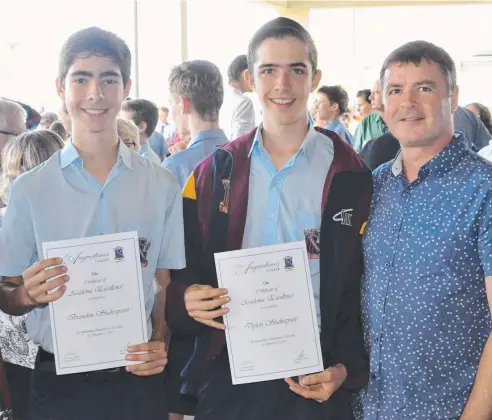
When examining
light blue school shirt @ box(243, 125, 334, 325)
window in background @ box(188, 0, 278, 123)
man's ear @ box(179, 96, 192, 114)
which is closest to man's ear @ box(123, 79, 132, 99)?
light blue school shirt @ box(243, 125, 334, 325)

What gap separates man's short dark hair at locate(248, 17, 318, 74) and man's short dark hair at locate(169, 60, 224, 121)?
128cm

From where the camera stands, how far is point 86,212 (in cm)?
188

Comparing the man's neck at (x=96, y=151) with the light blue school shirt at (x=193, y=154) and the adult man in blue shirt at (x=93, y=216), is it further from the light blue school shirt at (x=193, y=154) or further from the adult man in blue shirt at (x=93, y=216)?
the light blue school shirt at (x=193, y=154)

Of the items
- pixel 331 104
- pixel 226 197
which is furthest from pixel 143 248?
pixel 331 104

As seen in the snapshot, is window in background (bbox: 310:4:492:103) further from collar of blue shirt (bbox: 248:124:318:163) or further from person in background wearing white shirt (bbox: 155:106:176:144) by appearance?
collar of blue shirt (bbox: 248:124:318:163)

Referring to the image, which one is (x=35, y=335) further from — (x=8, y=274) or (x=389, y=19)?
(x=389, y=19)

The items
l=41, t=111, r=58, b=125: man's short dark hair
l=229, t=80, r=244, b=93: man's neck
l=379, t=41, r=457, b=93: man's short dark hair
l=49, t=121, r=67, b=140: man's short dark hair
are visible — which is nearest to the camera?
l=379, t=41, r=457, b=93: man's short dark hair

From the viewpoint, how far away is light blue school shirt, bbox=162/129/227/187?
3.11m

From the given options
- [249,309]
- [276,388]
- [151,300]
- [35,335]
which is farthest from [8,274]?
[276,388]

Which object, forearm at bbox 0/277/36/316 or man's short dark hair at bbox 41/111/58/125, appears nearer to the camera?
forearm at bbox 0/277/36/316

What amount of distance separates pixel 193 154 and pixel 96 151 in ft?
4.02

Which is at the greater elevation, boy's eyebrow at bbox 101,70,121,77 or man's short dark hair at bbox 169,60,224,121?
man's short dark hair at bbox 169,60,224,121

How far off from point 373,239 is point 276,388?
0.52 m

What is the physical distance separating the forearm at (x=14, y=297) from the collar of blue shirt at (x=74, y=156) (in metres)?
0.37
